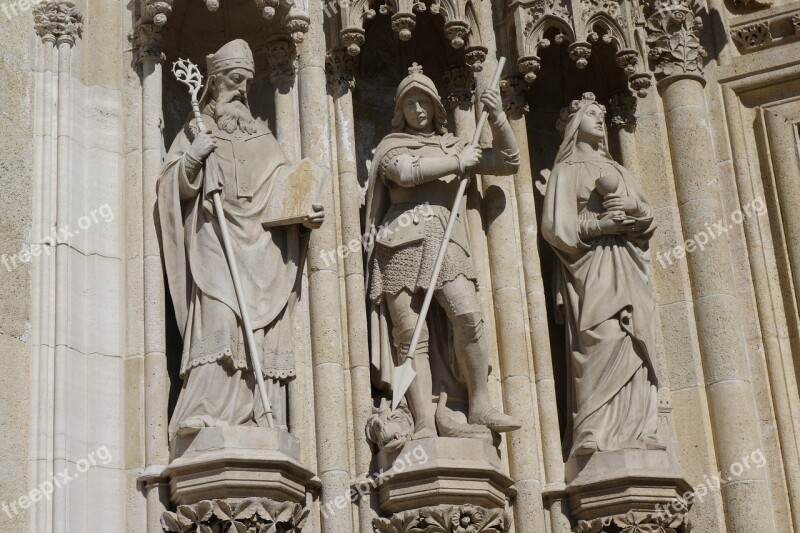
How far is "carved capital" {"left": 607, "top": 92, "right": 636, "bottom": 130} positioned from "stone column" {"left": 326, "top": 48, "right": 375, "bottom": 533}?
6.74 ft

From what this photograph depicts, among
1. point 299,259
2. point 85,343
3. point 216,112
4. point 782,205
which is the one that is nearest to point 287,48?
point 216,112

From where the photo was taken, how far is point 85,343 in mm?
10484

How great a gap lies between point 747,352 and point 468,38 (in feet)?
10.0

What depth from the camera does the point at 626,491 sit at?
10.9m

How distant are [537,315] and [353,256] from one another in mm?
1401

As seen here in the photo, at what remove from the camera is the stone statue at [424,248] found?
11000 millimetres

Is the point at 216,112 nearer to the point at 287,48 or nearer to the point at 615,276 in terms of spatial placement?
the point at 287,48

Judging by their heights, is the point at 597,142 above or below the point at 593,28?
below

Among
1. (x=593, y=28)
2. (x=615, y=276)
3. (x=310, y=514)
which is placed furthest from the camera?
(x=593, y=28)

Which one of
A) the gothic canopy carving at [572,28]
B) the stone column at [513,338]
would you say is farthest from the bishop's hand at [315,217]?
the gothic canopy carving at [572,28]

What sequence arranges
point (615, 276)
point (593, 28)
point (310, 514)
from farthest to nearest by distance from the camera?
point (593, 28) → point (615, 276) → point (310, 514)

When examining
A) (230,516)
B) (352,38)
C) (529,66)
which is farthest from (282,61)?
(230,516)

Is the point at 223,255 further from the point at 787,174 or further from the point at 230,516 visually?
the point at 787,174

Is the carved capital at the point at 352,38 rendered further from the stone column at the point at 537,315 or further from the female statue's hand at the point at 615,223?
the female statue's hand at the point at 615,223
